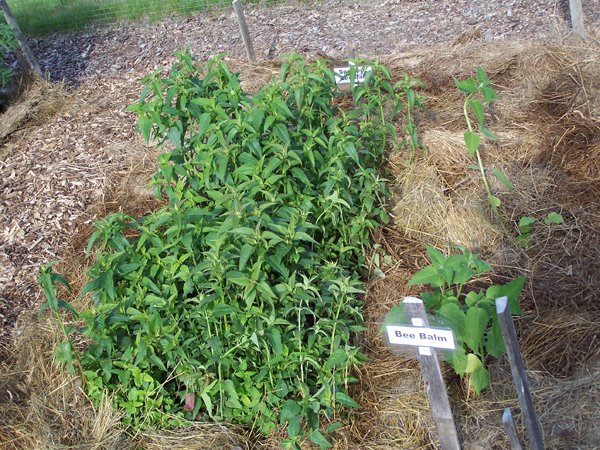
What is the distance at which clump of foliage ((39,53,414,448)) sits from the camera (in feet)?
10.2

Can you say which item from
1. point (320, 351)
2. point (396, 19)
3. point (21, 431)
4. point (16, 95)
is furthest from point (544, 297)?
point (16, 95)

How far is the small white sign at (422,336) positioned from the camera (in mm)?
2436

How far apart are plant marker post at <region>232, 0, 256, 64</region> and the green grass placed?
1.64 metres

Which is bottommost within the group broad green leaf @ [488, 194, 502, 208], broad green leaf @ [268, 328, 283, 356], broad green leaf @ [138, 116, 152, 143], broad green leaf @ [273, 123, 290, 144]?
broad green leaf @ [488, 194, 502, 208]

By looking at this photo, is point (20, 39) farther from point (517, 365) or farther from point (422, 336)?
point (517, 365)

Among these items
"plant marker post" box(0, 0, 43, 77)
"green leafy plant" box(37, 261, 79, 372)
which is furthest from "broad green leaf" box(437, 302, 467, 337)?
"plant marker post" box(0, 0, 43, 77)

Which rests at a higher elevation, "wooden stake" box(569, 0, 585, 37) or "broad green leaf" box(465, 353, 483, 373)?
"wooden stake" box(569, 0, 585, 37)

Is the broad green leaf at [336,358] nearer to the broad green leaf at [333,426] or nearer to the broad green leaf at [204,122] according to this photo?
the broad green leaf at [333,426]

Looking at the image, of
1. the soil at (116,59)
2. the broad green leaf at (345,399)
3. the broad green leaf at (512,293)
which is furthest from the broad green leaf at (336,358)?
the soil at (116,59)

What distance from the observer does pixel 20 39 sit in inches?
242

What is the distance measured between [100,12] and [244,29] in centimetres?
253

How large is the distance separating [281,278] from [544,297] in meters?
1.20

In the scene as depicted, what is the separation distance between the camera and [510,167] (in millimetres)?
4172

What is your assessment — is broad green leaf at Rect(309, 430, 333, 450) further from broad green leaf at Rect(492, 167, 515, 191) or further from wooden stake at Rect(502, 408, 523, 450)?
Answer: broad green leaf at Rect(492, 167, 515, 191)
